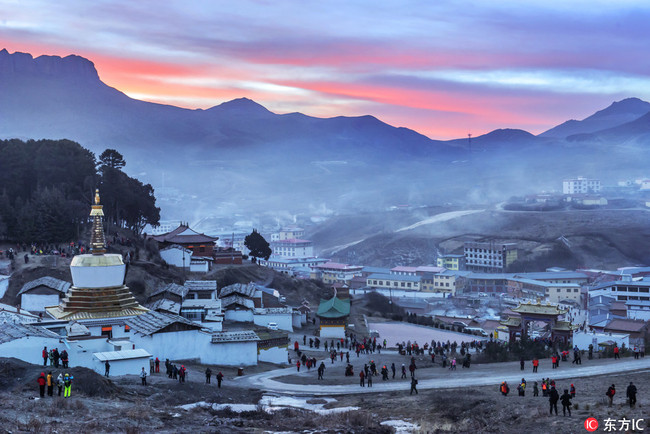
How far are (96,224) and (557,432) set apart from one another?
23.8m

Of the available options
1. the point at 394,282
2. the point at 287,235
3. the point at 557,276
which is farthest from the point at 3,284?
the point at 287,235

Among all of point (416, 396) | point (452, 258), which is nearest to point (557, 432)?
point (416, 396)

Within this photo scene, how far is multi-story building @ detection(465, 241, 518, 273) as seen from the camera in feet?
385

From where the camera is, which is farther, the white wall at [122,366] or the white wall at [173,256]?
the white wall at [173,256]

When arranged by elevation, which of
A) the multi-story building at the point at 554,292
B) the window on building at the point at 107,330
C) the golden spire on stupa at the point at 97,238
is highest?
the golden spire on stupa at the point at 97,238

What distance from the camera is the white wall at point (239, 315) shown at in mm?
42562

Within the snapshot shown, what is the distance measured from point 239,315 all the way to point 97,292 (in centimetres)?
1136

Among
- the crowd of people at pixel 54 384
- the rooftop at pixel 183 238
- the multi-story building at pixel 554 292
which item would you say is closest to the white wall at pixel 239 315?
the crowd of people at pixel 54 384

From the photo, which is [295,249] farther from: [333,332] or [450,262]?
[333,332]

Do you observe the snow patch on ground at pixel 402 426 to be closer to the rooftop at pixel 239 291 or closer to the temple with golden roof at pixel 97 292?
the temple with golden roof at pixel 97 292

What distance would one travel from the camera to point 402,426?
1964 centimetres

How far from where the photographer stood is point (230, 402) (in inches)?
889

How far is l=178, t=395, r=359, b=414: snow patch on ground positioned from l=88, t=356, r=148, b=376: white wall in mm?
4623

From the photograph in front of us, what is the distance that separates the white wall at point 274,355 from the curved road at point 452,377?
2529 mm
